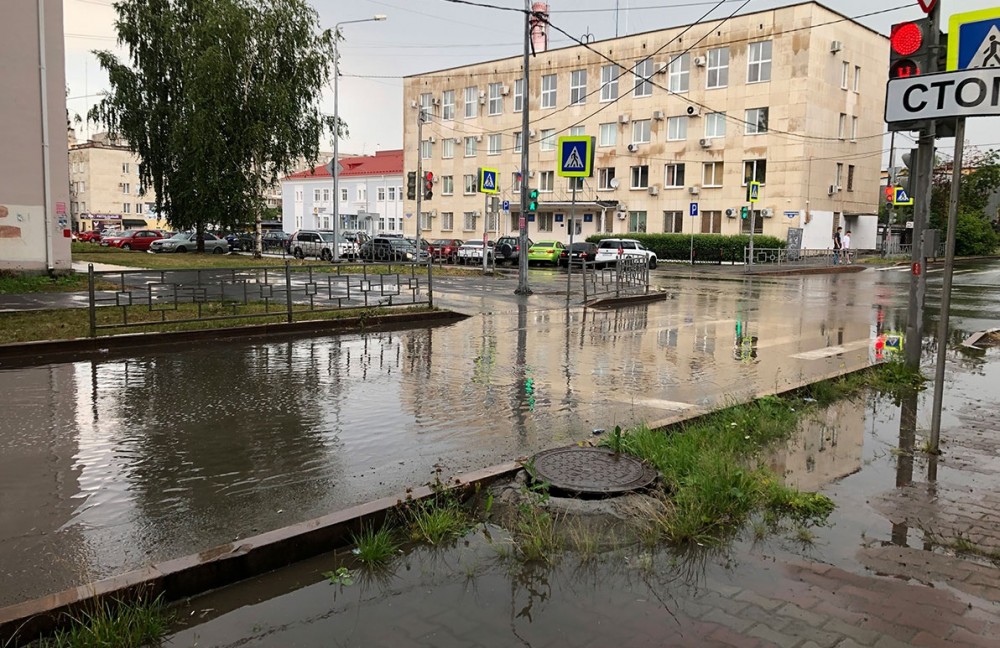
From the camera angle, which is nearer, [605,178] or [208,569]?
[208,569]

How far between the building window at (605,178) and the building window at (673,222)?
4.92 metres

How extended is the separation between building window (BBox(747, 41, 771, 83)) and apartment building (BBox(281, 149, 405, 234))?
113 ft

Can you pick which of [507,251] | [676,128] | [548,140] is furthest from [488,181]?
[548,140]

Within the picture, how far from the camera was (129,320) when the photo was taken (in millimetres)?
12539

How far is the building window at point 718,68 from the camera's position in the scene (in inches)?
1865

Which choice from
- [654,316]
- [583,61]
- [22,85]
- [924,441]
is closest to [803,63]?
[583,61]

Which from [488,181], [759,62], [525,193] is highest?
[759,62]

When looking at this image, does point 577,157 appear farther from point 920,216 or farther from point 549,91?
point 549,91

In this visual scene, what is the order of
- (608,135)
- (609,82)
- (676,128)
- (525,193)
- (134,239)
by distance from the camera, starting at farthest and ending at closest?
(608,135) → (609,82) → (134,239) → (676,128) → (525,193)

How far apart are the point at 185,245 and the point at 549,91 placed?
2848 cm

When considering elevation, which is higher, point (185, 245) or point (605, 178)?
point (605, 178)

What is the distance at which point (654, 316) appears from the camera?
679 inches

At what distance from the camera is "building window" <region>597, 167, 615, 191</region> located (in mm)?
53969

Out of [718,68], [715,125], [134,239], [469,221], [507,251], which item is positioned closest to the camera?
[507,251]
